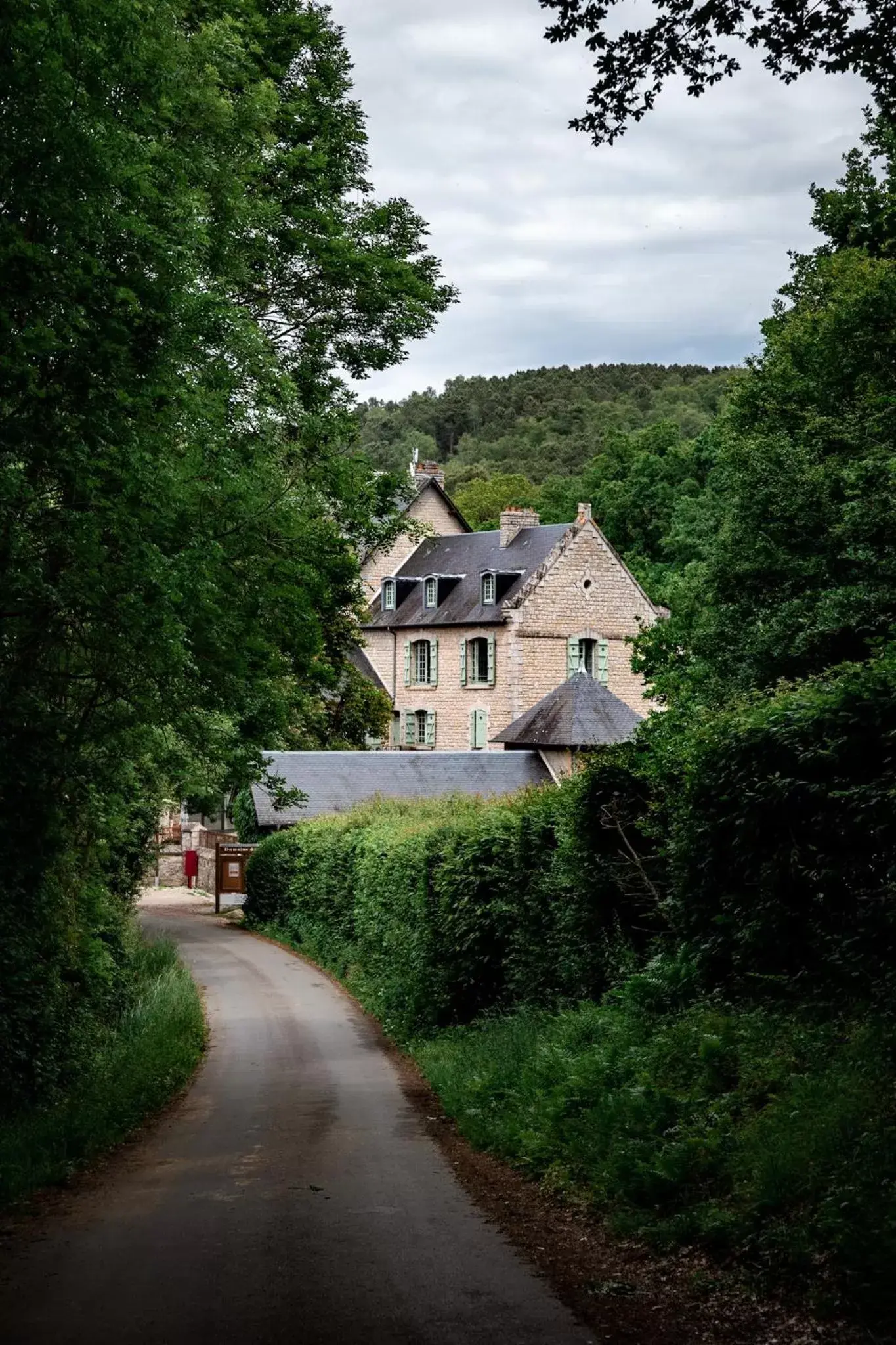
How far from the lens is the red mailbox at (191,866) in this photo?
52.4 m

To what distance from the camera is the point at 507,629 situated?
184 ft

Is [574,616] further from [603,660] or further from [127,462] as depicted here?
[127,462]

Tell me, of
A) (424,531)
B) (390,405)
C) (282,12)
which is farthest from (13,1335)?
(390,405)

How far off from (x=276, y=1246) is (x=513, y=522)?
5236 centimetres

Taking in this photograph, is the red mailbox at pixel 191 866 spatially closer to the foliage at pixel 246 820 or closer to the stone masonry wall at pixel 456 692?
the foliage at pixel 246 820

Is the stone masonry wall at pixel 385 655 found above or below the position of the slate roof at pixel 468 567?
below

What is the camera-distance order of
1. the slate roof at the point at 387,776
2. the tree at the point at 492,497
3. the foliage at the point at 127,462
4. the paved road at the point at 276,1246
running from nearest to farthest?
1. the paved road at the point at 276,1246
2. the foliage at the point at 127,462
3. the slate roof at the point at 387,776
4. the tree at the point at 492,497

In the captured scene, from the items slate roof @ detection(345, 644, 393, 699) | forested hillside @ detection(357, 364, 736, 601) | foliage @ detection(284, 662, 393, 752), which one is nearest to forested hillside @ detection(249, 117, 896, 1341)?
forested hillside @ detection(357, 364, 736, 601)

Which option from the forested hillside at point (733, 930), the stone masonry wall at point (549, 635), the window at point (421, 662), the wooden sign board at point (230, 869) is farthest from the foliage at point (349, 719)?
the forested hillside at point (733, 930)

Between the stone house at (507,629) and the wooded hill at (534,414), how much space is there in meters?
40.8

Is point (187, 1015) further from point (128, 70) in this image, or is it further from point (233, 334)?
point (128, 70)

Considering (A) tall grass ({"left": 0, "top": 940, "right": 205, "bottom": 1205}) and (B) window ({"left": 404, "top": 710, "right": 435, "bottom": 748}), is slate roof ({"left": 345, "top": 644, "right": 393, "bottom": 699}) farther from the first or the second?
(A) tall grass ({"left": 0, "top": 940, "right": 205, "bottom": 1205})

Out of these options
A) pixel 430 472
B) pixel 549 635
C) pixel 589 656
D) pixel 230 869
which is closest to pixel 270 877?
pixel 230 869

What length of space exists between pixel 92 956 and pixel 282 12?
1440 cm
